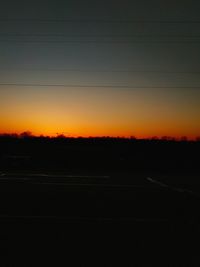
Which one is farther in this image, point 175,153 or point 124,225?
point 175,153

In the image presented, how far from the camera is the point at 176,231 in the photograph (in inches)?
472

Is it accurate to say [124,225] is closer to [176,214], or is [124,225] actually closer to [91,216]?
[91,216]

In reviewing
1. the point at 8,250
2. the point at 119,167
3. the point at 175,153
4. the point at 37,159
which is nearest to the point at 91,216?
the point at 8,250

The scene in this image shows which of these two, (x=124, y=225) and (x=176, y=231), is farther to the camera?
(x=124, y=225)

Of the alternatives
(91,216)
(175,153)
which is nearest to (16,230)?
(91,216)

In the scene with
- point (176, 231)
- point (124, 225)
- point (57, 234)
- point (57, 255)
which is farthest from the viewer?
point (124, 225)

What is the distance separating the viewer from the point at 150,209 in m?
16.9

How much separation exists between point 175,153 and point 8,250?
62.2 meters

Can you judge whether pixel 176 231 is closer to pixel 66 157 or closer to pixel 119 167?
pixel 119 167

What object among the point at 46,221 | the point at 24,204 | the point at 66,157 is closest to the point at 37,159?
the point at 66,157

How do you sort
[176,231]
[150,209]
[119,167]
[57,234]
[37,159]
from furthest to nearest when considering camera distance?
1. [37,159]
2. [119,167]
3. [150,209]
4. [176,231]
5. [57,234]

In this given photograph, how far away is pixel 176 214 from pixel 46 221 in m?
4.06

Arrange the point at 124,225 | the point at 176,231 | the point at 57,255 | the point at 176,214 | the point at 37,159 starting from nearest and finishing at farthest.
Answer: the point at 57,255 → the point at 176,231 → the point at 124,225 → the point at 176,214 → the point at 37,159

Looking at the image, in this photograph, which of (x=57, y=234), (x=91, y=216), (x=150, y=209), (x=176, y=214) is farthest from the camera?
(x=150, y=209)
